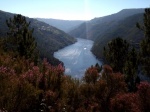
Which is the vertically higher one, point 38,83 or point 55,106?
point 38,83

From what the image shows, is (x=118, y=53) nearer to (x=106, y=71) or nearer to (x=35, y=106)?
(x=106, y=71)

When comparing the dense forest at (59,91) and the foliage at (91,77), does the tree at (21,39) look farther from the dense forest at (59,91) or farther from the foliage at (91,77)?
the dense forest at (59,91)

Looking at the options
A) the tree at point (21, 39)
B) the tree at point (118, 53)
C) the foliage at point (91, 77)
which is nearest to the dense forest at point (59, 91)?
the foliage at point (91, 77)

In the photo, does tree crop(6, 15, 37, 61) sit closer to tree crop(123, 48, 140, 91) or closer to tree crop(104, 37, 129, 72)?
tree crop(104, 37, 129, 72)

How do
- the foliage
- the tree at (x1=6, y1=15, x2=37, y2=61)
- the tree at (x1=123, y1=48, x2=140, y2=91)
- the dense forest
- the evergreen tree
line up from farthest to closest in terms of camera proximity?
the tree at (x1=6, y1=15, x2=37, y2=61) → the tree at (x1=123, y1=48, x2=140, y2=91) → the evergreen tree → the foliage → the dense forest

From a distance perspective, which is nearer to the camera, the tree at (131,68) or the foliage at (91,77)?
the foliage at (91,77)

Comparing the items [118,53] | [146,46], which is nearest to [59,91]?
[146,46]

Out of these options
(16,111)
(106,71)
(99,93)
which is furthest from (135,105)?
(16,111)

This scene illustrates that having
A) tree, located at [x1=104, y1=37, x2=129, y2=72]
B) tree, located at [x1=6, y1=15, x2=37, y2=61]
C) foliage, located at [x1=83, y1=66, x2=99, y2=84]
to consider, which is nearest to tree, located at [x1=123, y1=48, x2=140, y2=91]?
tree, located at [x1=104, y1=37, x2=129, y2=72]

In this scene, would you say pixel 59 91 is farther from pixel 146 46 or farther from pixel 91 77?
pixel 146 46
